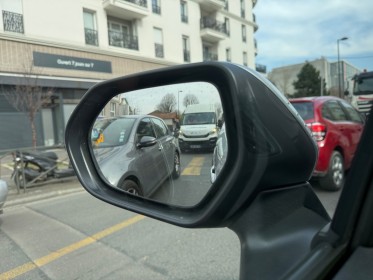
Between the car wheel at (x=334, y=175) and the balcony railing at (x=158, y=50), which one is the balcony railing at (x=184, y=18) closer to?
the balcony railing at (x=158, y=50)

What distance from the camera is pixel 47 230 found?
4.77 meters

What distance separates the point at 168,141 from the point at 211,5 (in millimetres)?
29552

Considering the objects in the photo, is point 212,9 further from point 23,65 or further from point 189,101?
point 189,101

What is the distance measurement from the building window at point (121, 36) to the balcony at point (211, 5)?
797 centimetres

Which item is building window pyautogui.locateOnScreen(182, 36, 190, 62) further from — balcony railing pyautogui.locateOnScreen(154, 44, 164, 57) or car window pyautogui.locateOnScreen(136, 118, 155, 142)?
car window pyautogui.locateOnScreen(136, 118, 155, 142)

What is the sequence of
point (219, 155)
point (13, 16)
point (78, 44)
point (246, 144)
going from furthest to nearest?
point (78, 44) < point (13, 16) < point (219, 155) < point (246, 144)

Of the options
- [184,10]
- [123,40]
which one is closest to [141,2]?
[123,40]

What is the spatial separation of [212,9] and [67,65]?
16116 millimetres

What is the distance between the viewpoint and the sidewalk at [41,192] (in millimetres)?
6857

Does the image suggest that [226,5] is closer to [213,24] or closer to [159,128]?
[213,24]

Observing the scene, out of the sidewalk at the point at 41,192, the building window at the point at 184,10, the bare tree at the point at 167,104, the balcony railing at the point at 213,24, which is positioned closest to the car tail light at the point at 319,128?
the bare tree at the point at 167,104

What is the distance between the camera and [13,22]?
1587 cm

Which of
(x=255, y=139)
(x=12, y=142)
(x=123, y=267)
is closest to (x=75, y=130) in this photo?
(x=255, y=139)

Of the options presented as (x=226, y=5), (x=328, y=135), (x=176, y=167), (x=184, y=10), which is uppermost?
(x=226, y=5)
